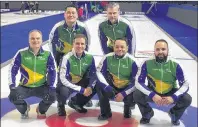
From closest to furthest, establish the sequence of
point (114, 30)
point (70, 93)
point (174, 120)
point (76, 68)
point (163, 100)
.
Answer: point (163, 100) < point (174, 120) < point (70, 93) < point (76, 68) < point (114, 30)

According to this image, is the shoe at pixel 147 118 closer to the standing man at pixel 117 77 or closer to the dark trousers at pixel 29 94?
the standing man at pixel 117 77

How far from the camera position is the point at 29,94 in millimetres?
3871

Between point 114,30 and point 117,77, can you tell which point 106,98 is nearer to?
point 117,77

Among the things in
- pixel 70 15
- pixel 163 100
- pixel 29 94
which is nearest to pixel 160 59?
pixel 163 100

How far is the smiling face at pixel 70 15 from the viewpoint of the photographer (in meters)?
4.09

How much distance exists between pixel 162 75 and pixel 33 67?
141 cm

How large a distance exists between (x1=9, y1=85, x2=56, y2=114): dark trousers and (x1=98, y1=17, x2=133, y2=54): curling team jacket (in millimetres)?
1038

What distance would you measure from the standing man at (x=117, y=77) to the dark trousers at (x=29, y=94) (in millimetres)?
542

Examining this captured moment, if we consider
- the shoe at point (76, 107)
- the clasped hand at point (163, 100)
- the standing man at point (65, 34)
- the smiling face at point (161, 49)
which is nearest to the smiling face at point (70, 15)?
the standing man at point (65, 34)

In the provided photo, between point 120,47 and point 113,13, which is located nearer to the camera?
point 120,47

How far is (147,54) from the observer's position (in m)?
8.32

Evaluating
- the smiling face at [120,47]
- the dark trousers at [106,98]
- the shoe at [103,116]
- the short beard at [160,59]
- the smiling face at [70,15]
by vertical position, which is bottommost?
the shoe at [103,116]

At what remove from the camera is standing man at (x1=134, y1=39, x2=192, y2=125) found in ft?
11.7

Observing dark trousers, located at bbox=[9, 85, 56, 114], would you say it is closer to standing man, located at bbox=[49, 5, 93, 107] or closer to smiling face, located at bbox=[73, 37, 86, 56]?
smiling face, located at bbox=[73, 37, 86, 56]
